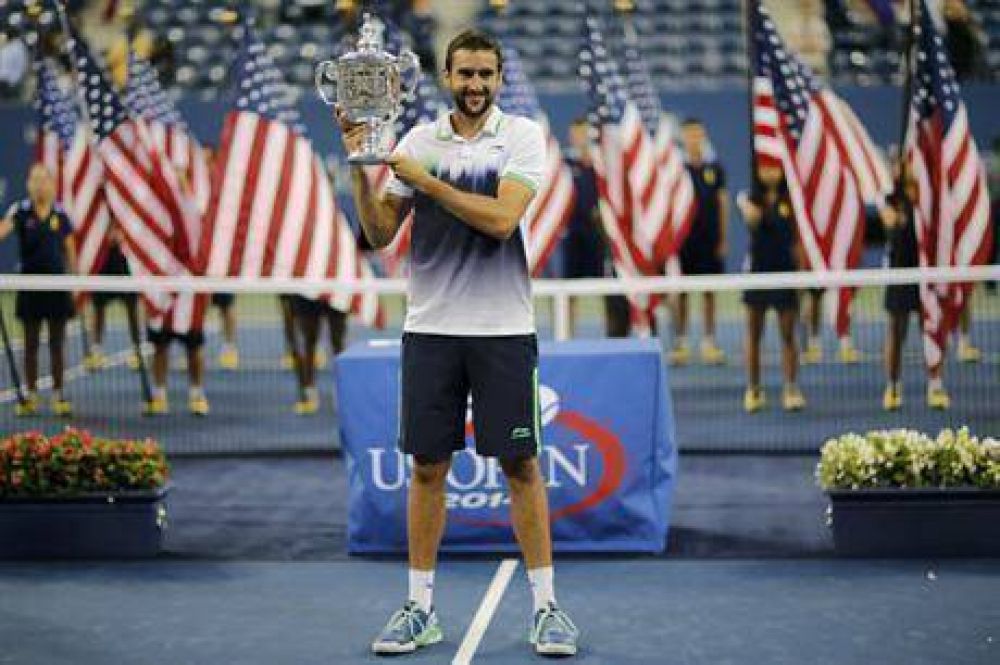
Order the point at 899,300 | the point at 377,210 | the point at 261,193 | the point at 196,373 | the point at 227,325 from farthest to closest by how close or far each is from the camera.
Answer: the point at 227,325, the point at 196,373, the point at 899,300, the point at 261,193, the point at 377,210

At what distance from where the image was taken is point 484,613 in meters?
6.47

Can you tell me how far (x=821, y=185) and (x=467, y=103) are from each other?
537 cm

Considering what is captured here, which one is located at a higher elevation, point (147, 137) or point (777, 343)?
point (147, 137)

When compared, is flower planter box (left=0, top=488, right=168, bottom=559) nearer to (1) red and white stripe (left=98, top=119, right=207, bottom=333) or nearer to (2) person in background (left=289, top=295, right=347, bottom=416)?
(1) red and white stripe (left=98, top=119, right=207, bottom=333)

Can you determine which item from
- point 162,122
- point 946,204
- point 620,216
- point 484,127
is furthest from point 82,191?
point 484,127

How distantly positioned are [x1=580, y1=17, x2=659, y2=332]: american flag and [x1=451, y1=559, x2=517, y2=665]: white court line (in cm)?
564

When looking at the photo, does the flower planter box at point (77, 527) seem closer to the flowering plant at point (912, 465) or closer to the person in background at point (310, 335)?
the flowering plant at point (912, 465)

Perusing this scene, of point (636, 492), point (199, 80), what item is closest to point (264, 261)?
point (636, 492)

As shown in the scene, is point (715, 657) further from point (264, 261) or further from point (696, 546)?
point (264, 261)

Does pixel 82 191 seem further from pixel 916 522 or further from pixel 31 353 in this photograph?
pixel 916 522

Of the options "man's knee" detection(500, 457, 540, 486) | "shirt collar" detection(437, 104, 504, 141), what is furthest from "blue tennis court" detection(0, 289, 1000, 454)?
"shirt collar" detection(437, 104, 504, 141)

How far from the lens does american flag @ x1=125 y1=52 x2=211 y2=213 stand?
12484mm

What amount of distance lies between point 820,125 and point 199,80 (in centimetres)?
1889

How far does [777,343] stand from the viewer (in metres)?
17.2
